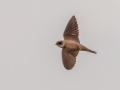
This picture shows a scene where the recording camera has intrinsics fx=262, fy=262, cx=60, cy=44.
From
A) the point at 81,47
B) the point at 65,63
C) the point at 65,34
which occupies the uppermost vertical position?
the point at 65,34

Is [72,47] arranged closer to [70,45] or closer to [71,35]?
[70,45]

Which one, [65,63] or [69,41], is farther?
[69,41]

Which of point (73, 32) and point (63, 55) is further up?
point (73, 32)

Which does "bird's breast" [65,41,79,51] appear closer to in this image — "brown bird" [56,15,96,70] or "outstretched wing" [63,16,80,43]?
"brown bird" [56,15,96,70]

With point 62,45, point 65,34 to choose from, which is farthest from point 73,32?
point 62,45

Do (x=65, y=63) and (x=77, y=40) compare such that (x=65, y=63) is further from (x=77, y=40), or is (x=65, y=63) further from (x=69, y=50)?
(x=77, y=40)

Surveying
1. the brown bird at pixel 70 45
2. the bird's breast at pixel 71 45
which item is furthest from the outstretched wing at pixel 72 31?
the bird's breast at pixel 71 45

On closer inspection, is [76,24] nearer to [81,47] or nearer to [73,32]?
[73,32]

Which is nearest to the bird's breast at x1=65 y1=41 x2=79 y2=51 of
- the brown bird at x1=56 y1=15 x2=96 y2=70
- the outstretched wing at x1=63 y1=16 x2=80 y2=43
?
the brown bird at x1=56 y1=15 x2=96 y2=70

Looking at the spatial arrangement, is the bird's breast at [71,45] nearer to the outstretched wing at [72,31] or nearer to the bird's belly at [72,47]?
the bird's belly at [72,47]
